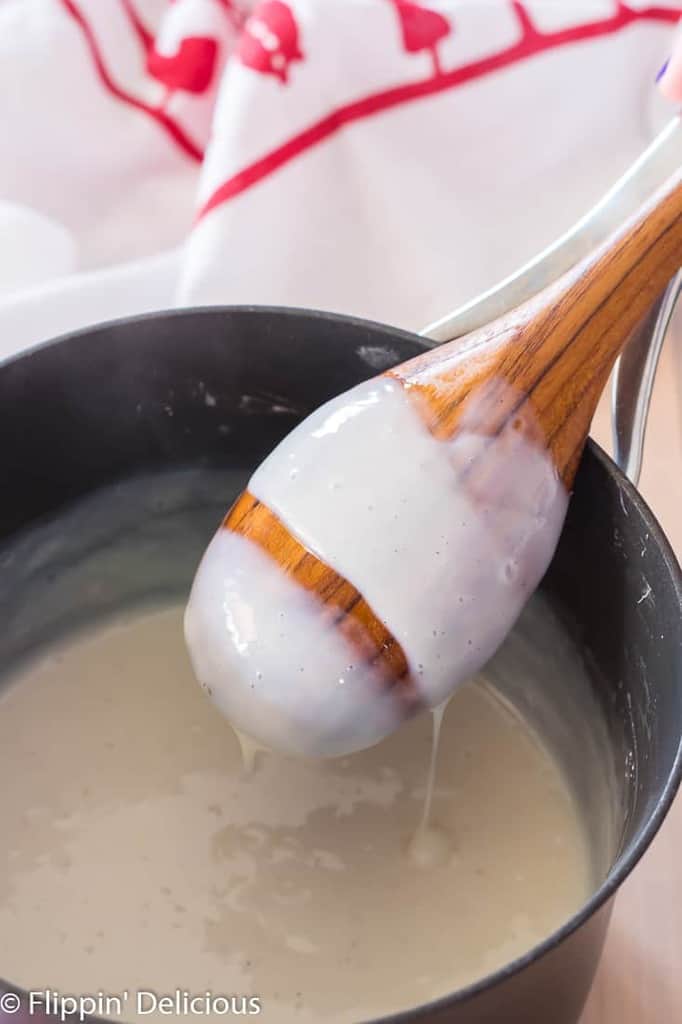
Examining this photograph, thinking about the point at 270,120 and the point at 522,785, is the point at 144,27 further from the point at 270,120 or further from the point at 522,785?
the point at 522,785

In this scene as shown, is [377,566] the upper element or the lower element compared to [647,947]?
upper

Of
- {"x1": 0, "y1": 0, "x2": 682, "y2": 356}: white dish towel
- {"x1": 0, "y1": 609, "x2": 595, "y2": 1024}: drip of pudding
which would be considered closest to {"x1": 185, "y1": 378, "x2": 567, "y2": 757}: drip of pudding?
{"x1": 0, "y1": 609, "x2": 595, "y2": 1024}: drip of pudding

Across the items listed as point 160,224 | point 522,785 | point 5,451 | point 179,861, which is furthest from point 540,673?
point 160,224

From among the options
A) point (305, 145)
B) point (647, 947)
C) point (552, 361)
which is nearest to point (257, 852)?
point (647, 947)

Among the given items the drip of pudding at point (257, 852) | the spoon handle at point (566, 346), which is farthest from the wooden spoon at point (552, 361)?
the drip of pudding at point (257, 852)

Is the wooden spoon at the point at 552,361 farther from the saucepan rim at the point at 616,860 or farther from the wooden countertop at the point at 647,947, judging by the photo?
the wooden countertop at the point at 647,947
